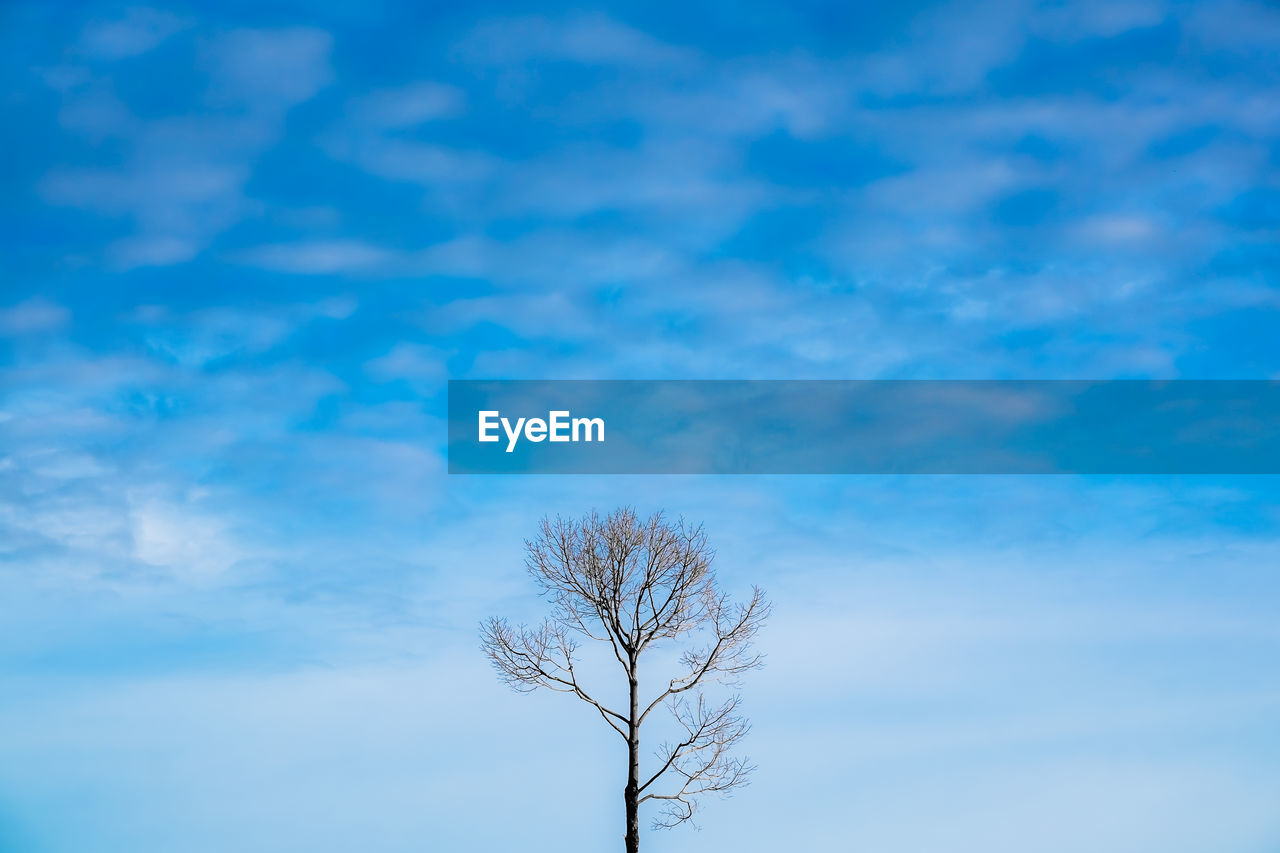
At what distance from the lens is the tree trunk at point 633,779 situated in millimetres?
29250

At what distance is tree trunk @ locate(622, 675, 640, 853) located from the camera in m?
29.2

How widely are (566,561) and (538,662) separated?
10.3ft

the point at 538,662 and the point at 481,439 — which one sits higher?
the point at 481,439

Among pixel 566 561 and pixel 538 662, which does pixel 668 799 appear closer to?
pixel 538 662

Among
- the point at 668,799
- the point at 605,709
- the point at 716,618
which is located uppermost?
the point at 716,618

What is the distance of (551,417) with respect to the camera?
94.7ft

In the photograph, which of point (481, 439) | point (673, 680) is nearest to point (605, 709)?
point (673, 680)

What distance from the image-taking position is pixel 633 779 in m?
29.9

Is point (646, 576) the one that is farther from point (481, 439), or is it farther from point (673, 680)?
point (481, 439)

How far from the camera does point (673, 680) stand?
105 ft

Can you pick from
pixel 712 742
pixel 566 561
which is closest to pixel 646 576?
pixel 566 561

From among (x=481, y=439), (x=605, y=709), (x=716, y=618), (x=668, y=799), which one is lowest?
(x=668, y=799)

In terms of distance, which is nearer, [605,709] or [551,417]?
[551,417]

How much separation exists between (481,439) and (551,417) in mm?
1996
